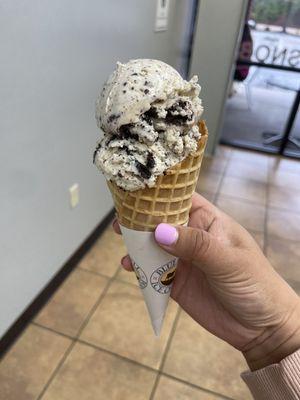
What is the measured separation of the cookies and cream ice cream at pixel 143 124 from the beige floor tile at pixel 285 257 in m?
1.64

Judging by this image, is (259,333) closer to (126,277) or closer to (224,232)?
(224,232)

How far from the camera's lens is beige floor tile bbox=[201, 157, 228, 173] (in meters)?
3.37

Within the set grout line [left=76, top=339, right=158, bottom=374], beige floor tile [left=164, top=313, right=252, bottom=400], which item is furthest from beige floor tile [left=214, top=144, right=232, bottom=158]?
grout line [left=76, top=339, right=158, bottom=374]

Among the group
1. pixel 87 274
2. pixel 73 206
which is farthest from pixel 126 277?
pixel 73 206

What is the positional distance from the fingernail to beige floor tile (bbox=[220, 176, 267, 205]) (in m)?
2.23

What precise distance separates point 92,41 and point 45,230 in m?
0.94

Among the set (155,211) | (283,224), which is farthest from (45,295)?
(283,224)

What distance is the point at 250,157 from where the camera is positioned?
3.74m

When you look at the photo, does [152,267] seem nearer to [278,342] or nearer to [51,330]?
[278,342]

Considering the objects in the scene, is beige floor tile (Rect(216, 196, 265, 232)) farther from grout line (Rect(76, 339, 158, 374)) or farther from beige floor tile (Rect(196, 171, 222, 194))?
grout line (Rect(76, 339, 158, 374))

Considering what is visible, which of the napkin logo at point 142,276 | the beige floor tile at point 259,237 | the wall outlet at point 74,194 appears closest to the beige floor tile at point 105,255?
the wall outlet at point 74,194

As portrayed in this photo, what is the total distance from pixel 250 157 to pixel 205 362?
259 centimetres

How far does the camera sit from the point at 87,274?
201cm

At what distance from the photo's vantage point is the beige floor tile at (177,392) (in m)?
1.45
